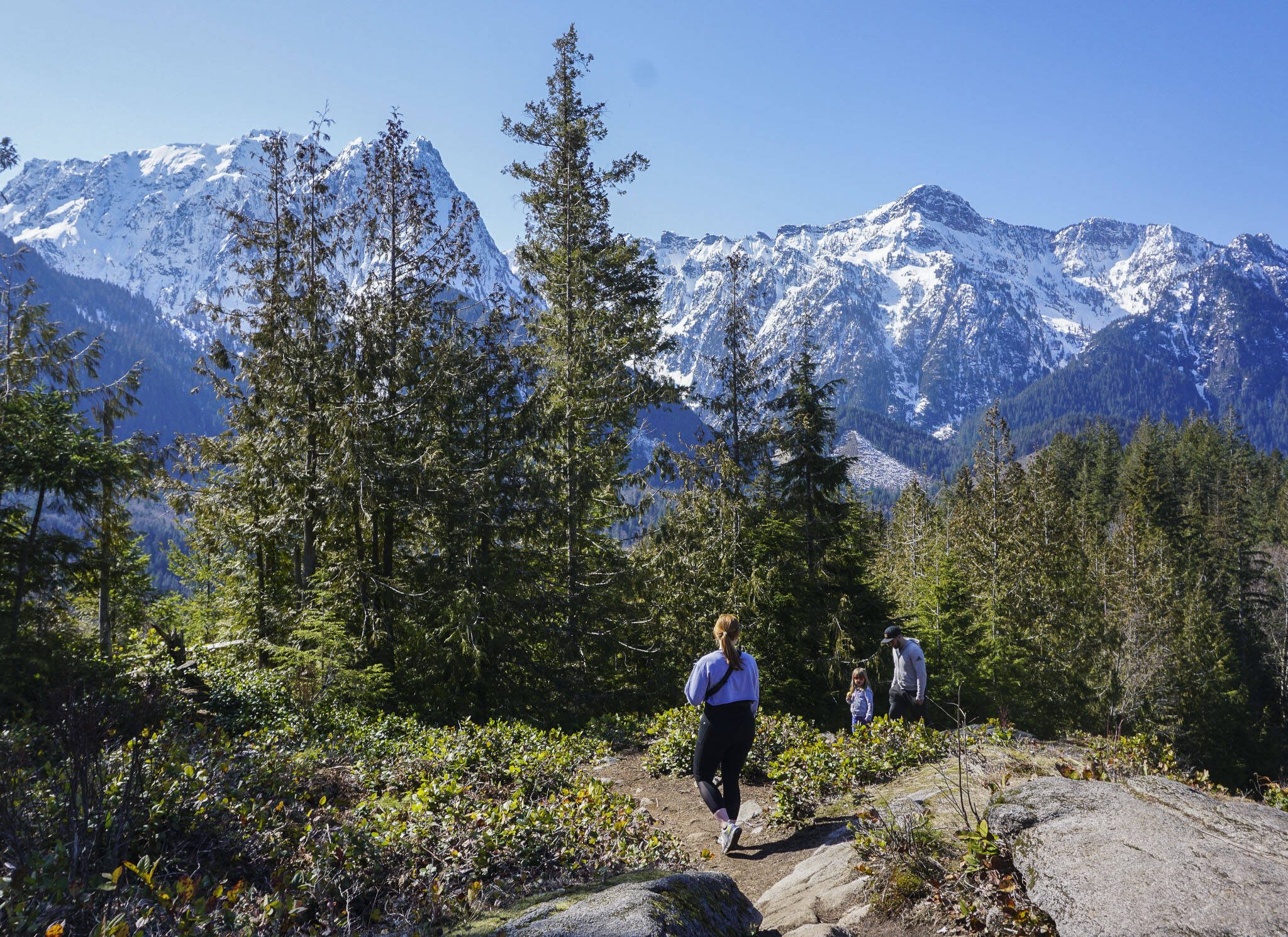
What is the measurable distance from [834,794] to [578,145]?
46.5ft

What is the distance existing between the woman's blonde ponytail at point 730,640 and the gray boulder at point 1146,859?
2152 millimetres

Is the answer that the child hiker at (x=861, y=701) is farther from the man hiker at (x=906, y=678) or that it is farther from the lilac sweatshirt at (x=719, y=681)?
the lilac sweatshirt at (x=719, y=681)

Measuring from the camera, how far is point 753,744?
26.3 ft

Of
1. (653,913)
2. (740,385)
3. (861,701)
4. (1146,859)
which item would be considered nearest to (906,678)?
(861,701)

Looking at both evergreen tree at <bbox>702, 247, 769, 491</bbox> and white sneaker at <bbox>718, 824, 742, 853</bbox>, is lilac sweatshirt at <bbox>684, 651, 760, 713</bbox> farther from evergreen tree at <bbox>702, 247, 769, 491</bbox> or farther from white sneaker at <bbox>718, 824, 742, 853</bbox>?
evergreen tree at <bbox>702, 247, 769, 491</bbox>

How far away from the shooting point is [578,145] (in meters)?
16.0

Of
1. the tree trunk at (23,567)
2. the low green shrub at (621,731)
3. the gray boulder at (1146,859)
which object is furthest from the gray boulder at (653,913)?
the tree trunk at (23,567)

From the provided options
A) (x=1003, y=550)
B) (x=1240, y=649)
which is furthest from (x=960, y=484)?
(x=1003, y=550)

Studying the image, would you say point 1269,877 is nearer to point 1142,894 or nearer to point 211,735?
point 1142,894

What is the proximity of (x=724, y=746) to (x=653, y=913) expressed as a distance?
2904mm

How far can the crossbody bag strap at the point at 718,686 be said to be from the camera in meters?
5.82

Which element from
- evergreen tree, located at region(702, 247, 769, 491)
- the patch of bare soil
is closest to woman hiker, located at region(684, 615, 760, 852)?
the patch of bare soil

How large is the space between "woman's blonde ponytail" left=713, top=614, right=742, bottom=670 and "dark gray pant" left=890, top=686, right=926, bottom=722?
4403 millimetres

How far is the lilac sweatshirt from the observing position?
579 cm
